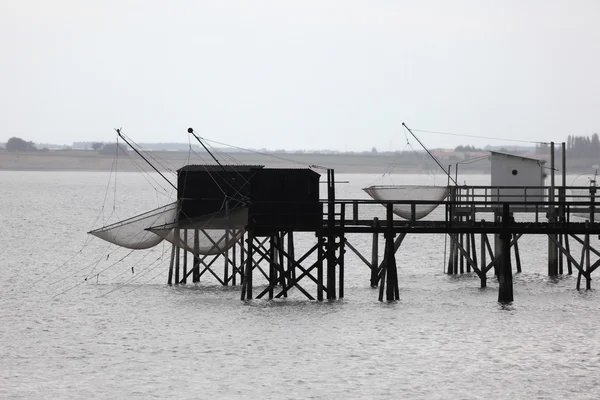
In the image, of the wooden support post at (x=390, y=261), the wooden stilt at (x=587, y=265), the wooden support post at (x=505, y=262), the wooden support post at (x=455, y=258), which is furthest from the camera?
the wooden support post at (x=455, y=258)

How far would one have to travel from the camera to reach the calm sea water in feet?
118

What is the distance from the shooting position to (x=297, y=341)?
42.8 metres

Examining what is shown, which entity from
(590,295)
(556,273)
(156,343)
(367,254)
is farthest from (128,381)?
(367,254)

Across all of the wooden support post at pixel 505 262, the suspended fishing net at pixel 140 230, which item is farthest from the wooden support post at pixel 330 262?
the suspended fishing net at pixel 140 230

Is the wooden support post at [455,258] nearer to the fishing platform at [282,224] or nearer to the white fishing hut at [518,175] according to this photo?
the white fishing hut at [518,175]

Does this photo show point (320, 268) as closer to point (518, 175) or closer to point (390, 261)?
point (390, 261)

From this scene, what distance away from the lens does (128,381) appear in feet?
119

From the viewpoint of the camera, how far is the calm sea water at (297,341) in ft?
118

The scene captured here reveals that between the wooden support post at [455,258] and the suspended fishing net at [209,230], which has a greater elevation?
the suspended fishing net at [209,230]

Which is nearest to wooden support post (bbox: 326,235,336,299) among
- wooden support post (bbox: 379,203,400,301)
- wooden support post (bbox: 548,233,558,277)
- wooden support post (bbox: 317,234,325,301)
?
wooden support post (bbox: 317,234,325,301)

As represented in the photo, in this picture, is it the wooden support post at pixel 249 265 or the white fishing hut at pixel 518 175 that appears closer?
the wooden support post at pixel 249 265

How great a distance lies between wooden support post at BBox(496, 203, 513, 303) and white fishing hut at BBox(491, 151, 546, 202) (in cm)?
1237

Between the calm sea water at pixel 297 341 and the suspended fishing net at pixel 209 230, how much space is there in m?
2.56

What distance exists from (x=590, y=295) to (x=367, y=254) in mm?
35946
